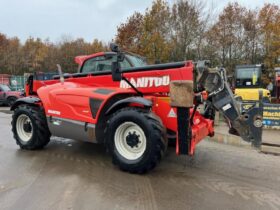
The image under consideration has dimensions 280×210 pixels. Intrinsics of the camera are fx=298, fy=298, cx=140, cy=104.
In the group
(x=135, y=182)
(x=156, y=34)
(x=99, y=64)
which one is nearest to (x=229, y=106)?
(x=135, y=182)

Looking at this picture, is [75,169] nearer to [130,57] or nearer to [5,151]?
[5,151]

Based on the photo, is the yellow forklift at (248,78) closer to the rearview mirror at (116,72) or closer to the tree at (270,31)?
the tree at (270,31)

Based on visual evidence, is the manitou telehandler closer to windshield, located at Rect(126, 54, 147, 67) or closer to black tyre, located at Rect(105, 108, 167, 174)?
black tyre, located at Rect(105, 108, 167, 174)

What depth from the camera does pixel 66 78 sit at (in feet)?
21.4

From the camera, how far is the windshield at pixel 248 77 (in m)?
16.1

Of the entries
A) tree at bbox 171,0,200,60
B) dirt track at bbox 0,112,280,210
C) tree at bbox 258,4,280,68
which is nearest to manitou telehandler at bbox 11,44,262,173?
dirt track at bbox 0,112,280,210

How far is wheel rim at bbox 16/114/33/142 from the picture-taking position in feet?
21.3

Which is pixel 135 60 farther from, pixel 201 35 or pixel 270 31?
pixel 270 31

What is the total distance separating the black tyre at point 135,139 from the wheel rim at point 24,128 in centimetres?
236

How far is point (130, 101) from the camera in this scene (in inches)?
193

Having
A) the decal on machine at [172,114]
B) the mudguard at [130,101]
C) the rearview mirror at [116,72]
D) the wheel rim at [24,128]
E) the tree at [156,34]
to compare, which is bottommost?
the wheel rim at [24,128]

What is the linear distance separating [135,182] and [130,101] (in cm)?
129

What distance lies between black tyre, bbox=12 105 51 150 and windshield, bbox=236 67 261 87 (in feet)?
41.3

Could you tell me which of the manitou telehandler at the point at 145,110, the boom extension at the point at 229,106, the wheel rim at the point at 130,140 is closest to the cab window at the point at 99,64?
the manitou telehandler at the point at 145,110
